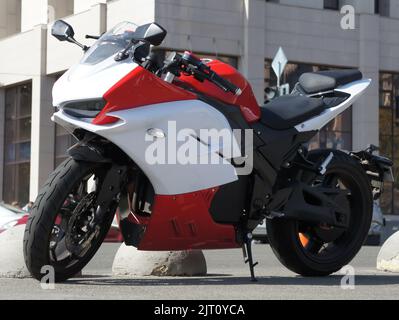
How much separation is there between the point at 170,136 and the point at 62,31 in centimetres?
132

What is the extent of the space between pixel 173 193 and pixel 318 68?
29.3 meters

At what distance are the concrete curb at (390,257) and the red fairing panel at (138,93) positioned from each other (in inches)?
145

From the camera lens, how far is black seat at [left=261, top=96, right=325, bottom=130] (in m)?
8.28

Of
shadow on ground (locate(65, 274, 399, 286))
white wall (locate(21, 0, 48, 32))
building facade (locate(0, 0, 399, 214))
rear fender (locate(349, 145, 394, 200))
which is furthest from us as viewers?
white wall (locate(21, 0, 48, 32))

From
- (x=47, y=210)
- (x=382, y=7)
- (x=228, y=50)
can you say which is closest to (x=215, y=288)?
(x=47, y=210)

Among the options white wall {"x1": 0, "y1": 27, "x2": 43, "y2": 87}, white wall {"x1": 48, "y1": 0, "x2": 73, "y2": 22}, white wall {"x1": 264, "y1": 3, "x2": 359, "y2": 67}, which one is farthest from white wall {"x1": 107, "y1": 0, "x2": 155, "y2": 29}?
white wall {"x1": 48, "y1": 0, "x2": 73, "y2": 22}

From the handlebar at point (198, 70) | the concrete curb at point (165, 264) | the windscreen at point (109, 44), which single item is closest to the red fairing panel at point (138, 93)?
the handlebar at point (198, 70)

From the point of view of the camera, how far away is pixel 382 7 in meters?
38.2

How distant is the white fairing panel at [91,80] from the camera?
7.23 metres

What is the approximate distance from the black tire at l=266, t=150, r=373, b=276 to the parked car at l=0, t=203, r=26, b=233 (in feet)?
33.0

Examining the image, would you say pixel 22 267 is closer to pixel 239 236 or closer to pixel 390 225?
pixel 239 236

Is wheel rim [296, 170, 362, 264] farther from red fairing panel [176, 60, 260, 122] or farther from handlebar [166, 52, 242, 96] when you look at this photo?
handlebar [166, 52, 242, 96]

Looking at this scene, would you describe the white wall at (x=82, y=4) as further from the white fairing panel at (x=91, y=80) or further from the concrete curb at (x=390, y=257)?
the white fairing panel at (x=91, y=80)
